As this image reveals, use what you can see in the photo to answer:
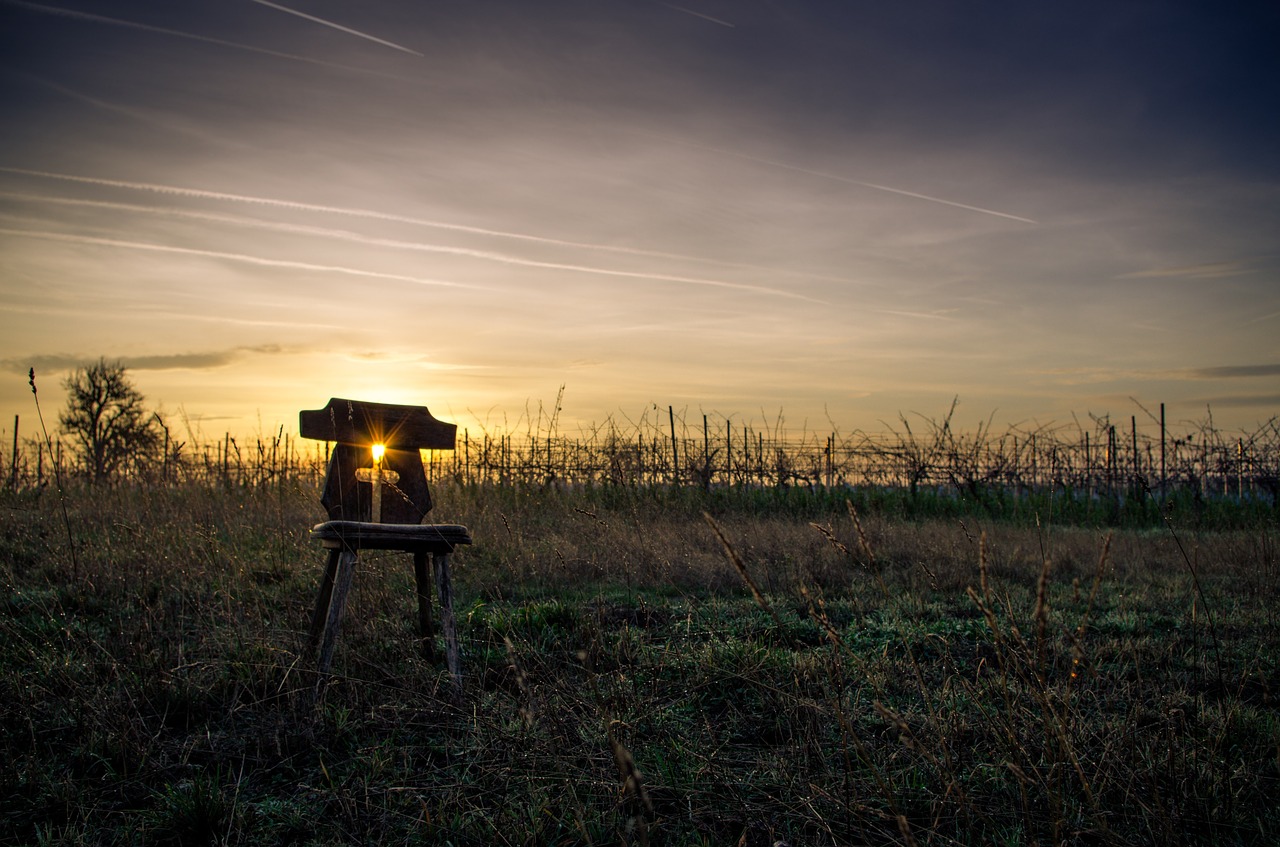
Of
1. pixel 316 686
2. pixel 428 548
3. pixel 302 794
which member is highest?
pixel 428 548

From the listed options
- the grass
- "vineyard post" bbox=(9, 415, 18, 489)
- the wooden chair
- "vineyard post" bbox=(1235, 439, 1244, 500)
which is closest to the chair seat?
the wooden chair

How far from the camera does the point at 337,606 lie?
325 centimetres

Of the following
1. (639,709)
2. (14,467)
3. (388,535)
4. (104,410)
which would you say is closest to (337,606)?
(388,535)

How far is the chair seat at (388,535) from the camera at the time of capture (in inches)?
127

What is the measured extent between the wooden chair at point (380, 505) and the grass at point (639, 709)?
7.7 inches

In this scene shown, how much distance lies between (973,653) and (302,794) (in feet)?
9.69

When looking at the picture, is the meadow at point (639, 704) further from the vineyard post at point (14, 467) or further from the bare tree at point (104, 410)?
the bare tree at point (104, 410)

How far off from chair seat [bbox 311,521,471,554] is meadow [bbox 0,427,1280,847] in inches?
19.0

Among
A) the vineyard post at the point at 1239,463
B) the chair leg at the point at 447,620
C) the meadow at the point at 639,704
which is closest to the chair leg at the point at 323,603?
the meadow at the point at 639,704

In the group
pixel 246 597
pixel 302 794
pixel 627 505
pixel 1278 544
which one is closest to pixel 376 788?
pixel 302 794

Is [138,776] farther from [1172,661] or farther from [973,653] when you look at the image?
[1172,661]

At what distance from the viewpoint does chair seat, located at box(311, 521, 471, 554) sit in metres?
3.23

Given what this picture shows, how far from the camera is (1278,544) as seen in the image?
725 centimetres

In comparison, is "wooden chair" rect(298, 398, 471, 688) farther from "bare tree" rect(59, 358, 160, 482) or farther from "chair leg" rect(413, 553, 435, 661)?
"bare tree" rect(59, 358, 160, 482)
